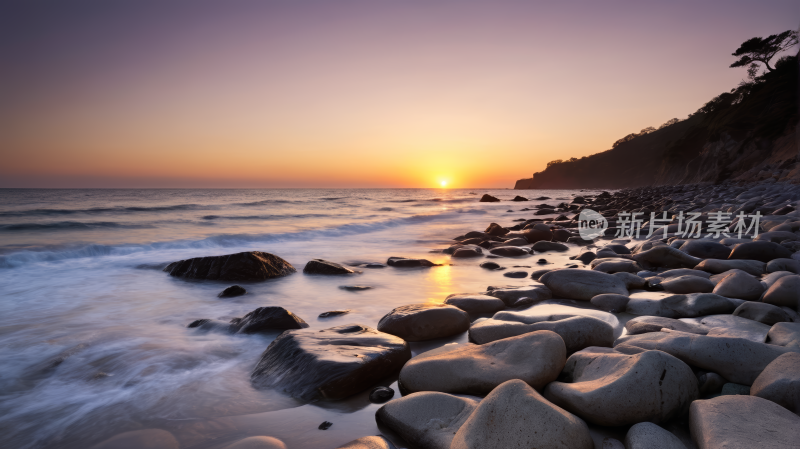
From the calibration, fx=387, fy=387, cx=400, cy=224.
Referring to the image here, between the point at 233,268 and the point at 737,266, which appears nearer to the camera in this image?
the point at 737,266

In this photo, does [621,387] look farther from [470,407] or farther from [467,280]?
[467,280]

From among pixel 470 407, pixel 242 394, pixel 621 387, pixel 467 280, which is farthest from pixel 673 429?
pixel 467 280

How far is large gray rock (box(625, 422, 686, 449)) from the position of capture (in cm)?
134

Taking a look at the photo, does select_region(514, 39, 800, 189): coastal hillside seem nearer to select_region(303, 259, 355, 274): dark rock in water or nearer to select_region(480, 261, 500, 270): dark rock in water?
select_region(480, 261, 500, 270): dark rock in water

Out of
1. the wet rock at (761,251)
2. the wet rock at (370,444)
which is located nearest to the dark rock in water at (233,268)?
the wet rock at (370,444)

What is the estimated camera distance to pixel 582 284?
12.3 ft

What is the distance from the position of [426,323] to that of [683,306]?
197 cm

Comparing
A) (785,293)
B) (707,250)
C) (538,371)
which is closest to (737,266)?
(707,250)

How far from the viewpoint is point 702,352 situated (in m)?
1.81

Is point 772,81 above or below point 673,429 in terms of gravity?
above

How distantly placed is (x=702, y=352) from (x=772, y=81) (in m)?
38.4

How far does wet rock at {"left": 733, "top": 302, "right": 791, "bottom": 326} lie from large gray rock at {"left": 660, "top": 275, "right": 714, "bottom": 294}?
82 cm

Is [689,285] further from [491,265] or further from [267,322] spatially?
[267,322]

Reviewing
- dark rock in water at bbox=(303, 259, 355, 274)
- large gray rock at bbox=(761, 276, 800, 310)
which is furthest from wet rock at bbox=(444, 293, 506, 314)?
dark rock in water at bbox=(303, 259, 355, 274)
